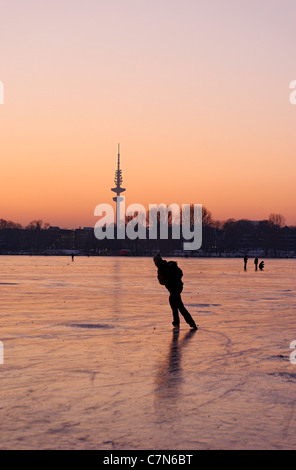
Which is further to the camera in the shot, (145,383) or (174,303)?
(174,303)

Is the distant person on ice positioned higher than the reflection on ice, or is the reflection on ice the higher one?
the distant person on ice

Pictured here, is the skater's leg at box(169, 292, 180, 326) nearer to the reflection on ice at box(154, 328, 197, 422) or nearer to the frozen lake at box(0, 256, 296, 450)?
the frozen lake at box(0, 256, 296, 450)

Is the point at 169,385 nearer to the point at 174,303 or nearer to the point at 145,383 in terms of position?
the point at 145,383

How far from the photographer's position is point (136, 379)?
25.5ft

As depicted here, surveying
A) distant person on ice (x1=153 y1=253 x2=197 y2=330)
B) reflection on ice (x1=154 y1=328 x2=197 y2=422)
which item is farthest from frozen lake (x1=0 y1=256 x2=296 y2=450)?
distant person on ice (x1=153 y1=253 x2=197 y2=330)

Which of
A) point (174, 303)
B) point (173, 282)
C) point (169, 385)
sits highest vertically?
point (173, 282)

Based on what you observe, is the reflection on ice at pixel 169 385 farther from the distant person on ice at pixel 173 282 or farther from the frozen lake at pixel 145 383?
the distant person on ice at pixel 173 282

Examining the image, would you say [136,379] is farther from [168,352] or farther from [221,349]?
[221,349]

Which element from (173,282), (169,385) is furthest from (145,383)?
(173,282)

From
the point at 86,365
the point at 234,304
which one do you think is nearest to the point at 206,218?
the point at 234,304

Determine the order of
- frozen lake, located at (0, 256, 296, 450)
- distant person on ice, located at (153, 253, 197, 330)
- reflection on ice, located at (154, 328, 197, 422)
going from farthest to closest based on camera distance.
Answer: distant person on ice, located at (153, 253, 197, 330)
reflection on ice, located at (154, 328, 197, 422)
frozen lake, located at (0, 256, 296, 450)

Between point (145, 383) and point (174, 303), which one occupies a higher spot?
point (174, 303)

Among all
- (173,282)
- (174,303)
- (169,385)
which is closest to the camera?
(169,385)

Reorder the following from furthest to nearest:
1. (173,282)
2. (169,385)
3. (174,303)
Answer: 1. (174,303)
2. (173,282)
3. (169,385)
